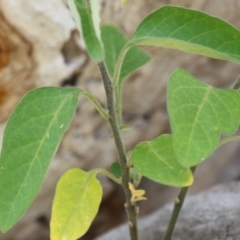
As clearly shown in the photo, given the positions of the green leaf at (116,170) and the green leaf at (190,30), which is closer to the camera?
the green leaf at (190,30)

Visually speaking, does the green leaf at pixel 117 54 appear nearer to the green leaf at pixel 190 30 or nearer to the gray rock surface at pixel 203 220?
the green leaf at pixel 190 30

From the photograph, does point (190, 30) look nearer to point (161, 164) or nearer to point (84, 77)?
point (161, 164)

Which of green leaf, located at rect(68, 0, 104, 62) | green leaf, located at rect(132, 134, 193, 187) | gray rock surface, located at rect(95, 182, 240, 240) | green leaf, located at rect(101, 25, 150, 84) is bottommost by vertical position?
gray rock surface, located at rect(95, 182, 240, 240)

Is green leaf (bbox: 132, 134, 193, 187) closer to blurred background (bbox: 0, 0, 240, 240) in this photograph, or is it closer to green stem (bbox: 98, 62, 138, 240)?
green stem (bbox: 98, 62, 138, 240)

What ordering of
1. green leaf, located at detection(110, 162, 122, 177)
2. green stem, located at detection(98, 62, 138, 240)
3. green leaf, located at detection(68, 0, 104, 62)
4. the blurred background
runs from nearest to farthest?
green leaf, located at detection(68, 0, 104, 62) → green stem, located at detection(98, 62, 138, 240) → green leaf, located at detection(110, 162, 122, 177) → the blurred background

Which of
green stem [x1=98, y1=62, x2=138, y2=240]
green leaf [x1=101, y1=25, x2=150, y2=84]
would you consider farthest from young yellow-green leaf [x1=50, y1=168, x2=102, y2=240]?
green leaf [x1=101, y1=25, x2=150, y2=84]

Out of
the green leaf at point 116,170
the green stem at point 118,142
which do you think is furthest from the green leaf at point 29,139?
the green leaf at point 116,170
